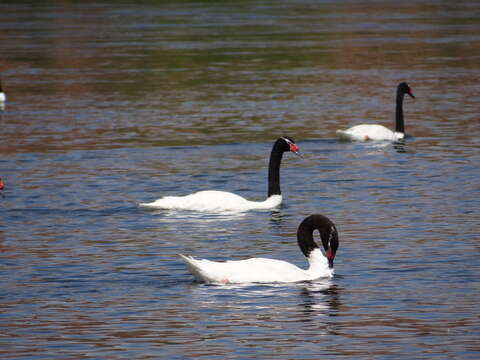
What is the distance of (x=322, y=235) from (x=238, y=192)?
8256 mm

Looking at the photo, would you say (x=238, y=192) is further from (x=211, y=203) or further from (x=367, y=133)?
(x=367, y=133)

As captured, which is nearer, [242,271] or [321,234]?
[242,271]

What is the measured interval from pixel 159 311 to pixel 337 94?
2946 centimetres

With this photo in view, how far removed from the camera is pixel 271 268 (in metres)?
17.4

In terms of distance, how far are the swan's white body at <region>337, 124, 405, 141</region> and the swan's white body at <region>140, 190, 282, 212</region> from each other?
958cm

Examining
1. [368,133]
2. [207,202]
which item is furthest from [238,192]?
[368,133]

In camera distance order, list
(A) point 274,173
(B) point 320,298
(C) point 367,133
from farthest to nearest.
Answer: (C) point 367,133
(A) point 274,173
(B) point 320,298

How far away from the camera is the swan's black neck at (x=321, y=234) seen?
17.9 metres

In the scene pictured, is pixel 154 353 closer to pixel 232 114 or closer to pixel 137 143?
pixel 137 143

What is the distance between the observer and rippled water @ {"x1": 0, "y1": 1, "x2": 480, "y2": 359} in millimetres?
15211

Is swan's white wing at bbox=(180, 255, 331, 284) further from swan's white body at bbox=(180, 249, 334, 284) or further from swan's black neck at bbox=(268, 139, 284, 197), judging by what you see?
swan's black neck at bbox=(268, 139, 284, 197)

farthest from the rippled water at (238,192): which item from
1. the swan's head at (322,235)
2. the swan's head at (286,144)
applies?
the swan's head at (286,144)

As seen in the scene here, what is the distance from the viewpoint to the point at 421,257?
62.7 ft

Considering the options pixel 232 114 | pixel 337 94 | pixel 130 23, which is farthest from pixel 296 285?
pixel 130 23
